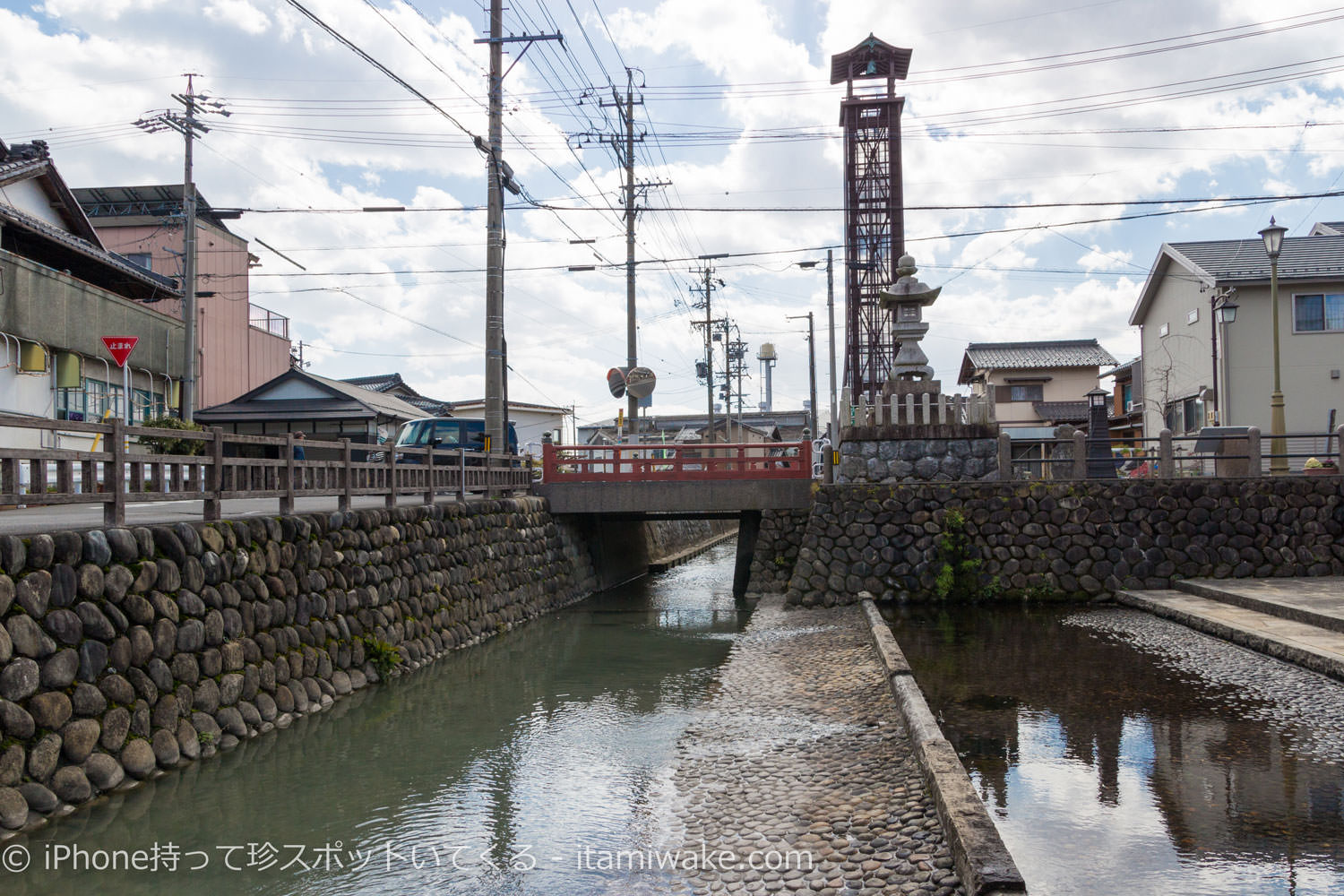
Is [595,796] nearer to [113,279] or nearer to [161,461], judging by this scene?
[161,461]

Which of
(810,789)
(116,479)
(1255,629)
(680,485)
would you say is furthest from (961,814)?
(680,485)

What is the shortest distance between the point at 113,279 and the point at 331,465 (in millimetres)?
16120

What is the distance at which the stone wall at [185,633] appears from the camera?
6684 millimetres

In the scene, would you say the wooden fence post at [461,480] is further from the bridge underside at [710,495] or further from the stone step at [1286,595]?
the stone step at [1286,595]

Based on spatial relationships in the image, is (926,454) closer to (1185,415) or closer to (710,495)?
(710,495)

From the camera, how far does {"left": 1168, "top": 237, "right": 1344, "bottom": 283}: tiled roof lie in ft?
81.7

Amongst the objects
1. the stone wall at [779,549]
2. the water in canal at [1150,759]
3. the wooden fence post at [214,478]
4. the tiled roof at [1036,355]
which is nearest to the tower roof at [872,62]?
the tiled roof at [1036,355]

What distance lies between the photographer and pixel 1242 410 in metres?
25.4

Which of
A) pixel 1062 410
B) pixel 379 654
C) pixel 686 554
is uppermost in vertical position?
pixel 1062 410

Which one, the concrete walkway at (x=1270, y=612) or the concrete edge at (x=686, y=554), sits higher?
the concrete walkway at (x=1270, y=612)

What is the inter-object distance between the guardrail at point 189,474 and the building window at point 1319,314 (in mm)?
23219

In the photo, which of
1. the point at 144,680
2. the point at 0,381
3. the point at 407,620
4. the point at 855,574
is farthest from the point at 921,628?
the point at 0,381

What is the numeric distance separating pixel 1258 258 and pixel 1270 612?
1759 cm

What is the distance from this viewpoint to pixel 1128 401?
35875mm
